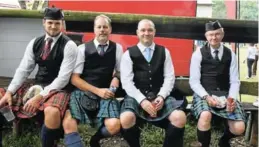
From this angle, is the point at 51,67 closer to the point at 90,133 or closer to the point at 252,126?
the point at 90,133

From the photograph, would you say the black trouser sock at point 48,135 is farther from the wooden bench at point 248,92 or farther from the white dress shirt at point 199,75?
the white dress shirt at point 199,75

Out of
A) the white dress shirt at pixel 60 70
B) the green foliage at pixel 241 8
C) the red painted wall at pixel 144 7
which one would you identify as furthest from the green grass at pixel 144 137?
the red painted wall at pixel 144 7

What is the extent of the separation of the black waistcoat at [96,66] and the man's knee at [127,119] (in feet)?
1.54

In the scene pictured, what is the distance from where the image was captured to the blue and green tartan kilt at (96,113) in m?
3.21

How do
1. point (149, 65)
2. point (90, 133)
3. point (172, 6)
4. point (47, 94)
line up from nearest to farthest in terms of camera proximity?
1. point (47, 94)
2. point (149, 65)
3. point (90, 133)
4. point (172, 6)

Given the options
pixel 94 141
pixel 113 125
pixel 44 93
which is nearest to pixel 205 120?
pixel 113 125

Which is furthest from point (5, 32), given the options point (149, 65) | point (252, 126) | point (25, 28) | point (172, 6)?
point (172, 6)

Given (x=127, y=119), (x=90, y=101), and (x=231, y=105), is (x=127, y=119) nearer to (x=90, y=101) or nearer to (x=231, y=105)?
(x=90, y=101)

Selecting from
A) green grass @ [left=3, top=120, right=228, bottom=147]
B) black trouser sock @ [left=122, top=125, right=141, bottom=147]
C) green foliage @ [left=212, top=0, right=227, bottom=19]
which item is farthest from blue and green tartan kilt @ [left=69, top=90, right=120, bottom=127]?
green foliage @ [left=212, top=0, right=227, bottom=19]

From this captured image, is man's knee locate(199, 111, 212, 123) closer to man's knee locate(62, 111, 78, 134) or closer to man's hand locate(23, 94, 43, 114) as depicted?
man's knee locate(62, 111, 78, 134)

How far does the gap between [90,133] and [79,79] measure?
3.63ft

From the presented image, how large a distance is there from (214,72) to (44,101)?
1550mm

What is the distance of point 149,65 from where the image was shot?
135 inches

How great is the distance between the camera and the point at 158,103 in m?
3.27
